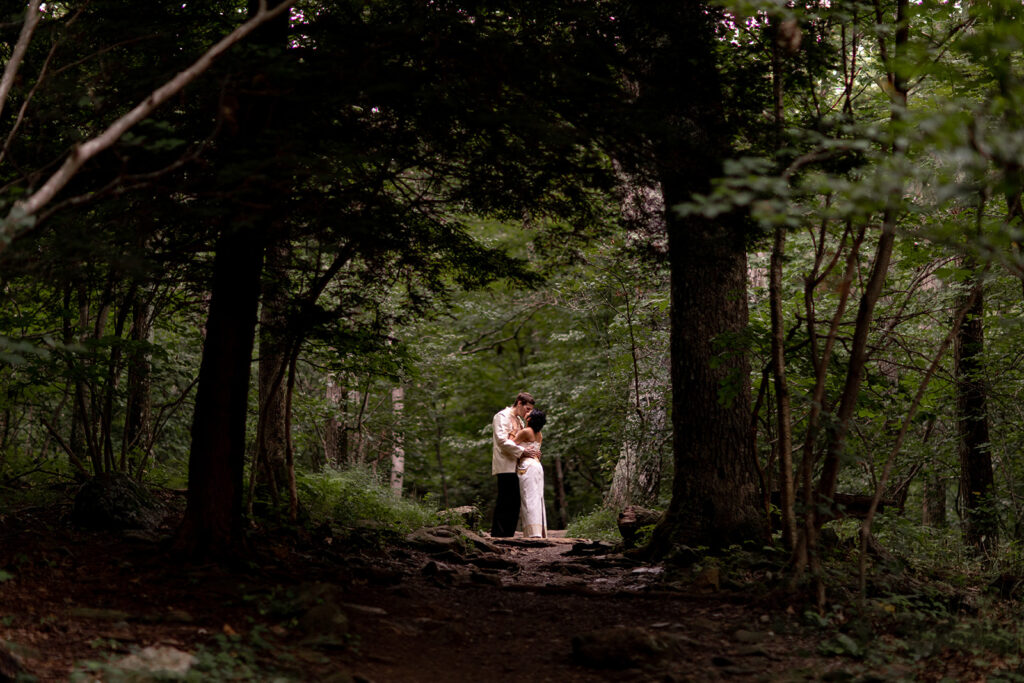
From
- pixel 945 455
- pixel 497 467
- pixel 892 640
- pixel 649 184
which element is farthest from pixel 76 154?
pixel 945 455

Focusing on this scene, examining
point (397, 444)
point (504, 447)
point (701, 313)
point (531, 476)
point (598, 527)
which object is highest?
point (701, 313)

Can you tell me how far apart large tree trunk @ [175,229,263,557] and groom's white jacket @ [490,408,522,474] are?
5.96 meters

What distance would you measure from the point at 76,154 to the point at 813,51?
17.0 ft

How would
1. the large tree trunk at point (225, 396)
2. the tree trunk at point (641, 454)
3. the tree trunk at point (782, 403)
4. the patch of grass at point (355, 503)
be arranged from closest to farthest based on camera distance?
1. the large tree trunk at point (225, 396)
2. the tree trunk at point (782, 403)
3. the patch of grass at point (355, 503)
4. the tree trunk at point (641, 454)

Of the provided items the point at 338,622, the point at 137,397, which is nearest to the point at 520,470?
the point at 137,397

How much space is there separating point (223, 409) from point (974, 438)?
32.5ft

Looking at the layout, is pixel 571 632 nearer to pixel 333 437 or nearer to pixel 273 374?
pixel 273 374

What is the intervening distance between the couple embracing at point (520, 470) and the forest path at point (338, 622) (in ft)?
14.8

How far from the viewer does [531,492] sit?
40.2 ft

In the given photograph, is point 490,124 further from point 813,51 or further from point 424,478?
point 424,478

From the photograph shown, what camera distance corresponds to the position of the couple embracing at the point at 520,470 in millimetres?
12023

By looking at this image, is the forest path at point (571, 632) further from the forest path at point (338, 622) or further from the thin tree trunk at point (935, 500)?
the thin tree trunk at point (935, 500)

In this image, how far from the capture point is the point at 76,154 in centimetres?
345

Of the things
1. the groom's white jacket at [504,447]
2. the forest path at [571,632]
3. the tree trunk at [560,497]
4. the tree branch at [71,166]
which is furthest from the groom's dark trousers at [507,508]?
the tree trunk at [560,497]
